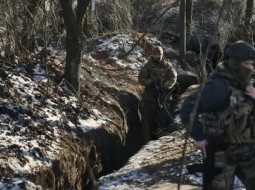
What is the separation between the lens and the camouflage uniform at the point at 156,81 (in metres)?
9.77

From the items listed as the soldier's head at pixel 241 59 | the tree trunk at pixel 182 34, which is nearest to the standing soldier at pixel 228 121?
the soldier's head at pixel 241 59

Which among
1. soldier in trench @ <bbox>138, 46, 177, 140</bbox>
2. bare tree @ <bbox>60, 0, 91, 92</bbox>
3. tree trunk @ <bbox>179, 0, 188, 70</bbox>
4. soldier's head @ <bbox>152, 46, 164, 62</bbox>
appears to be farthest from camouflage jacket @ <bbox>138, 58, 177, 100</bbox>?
tree trunk @ <bbox>179, 0, 188, 70</bbox>

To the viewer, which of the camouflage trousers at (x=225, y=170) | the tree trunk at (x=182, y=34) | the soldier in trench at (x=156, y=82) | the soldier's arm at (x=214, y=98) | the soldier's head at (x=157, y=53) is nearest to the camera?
the soldier's arm at (x=214, y=98)

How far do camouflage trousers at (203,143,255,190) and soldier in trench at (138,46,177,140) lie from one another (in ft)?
18.2

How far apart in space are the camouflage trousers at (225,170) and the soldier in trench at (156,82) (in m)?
5.54

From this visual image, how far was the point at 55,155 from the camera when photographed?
6625mm

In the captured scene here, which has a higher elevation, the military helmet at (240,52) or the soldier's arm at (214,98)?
the military helmet at (240,52)

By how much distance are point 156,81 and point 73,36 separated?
6.63 feet

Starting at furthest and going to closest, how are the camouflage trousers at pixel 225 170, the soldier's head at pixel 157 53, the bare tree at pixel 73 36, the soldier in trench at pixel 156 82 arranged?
the soldier in trench at pixel 156 82 → the soldier's head at pixel 157 53 → the bare tree at pixel 73 36 → the camouflage trousers at pixel 225 170

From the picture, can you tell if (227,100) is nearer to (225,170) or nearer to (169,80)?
(225,170)

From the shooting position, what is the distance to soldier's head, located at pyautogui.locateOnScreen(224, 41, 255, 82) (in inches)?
153

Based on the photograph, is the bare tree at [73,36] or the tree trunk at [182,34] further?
the tree trunk at [182,34]

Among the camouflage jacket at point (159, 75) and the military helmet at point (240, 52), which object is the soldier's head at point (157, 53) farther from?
the military helmet at point (240, 52)

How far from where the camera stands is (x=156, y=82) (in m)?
9.78
